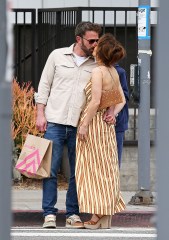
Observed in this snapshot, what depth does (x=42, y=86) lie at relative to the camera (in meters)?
8.39

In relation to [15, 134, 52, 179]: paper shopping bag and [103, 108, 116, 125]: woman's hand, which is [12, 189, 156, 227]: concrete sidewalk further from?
[103, 108, 116, 125]: woman's hand

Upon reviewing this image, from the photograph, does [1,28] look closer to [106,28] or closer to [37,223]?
[37,223]

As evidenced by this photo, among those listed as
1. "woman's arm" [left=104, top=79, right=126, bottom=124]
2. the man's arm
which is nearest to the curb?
the man's arm

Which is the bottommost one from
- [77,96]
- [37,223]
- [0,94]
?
[37,223]

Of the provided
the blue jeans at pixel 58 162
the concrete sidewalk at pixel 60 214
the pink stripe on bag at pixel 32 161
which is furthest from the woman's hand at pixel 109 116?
the concrete sidewalk at pixel 60 214

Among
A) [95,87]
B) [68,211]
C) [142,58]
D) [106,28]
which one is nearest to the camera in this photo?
[95,87]

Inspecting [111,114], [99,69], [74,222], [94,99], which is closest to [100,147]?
[111,114]

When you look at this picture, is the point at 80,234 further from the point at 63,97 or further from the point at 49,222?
the point at 63,97

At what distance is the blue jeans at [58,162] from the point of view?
829 centimetres

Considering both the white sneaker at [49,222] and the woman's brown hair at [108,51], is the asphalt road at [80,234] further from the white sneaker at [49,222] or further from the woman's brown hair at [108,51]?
the woman's brown hair at [108,51]

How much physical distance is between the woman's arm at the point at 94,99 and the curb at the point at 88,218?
3.94 feet

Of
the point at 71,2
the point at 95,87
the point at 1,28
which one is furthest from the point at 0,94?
the point at 71,2

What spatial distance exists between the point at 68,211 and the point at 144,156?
1.64 metres

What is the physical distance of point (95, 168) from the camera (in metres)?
8.13
